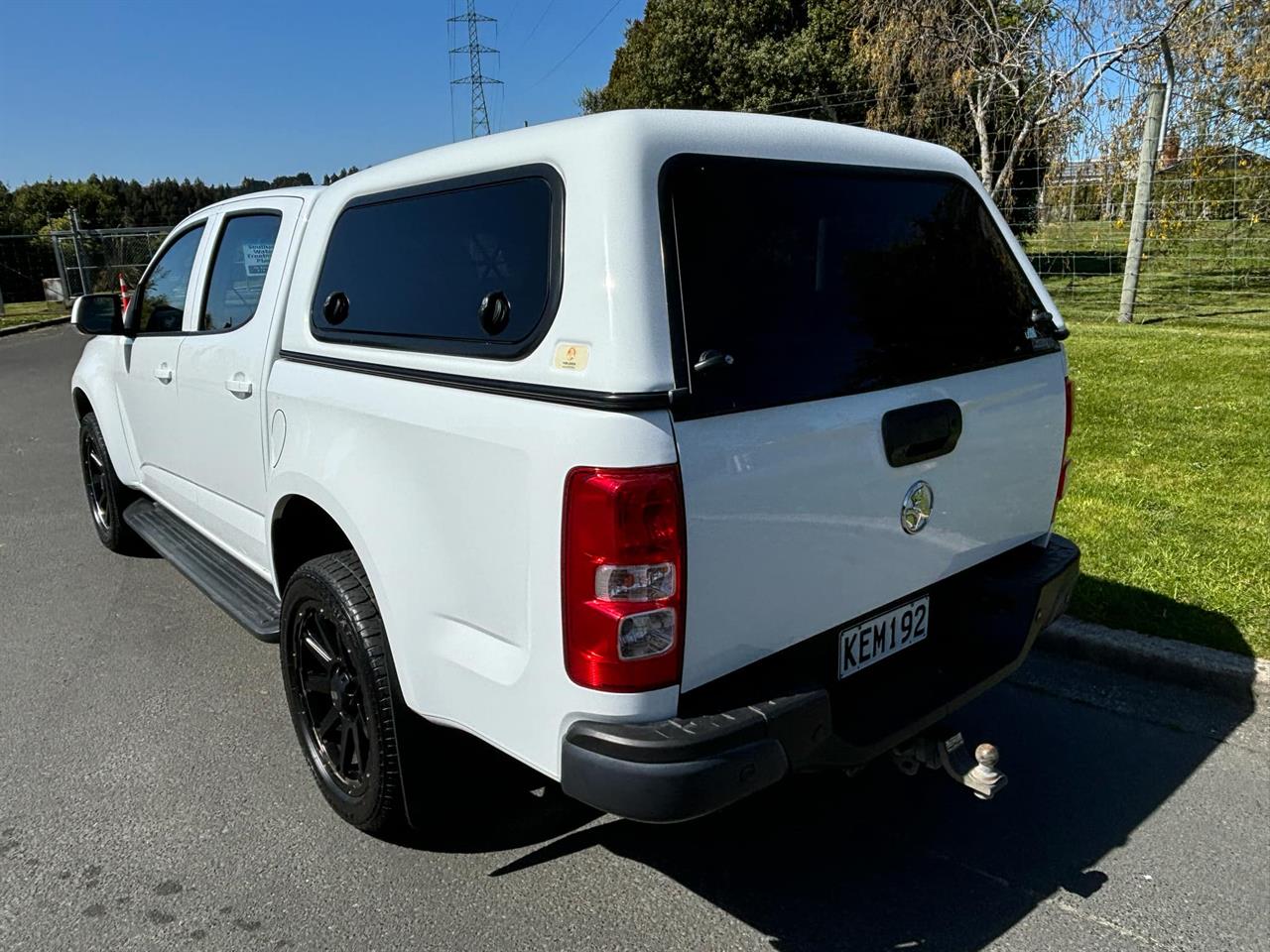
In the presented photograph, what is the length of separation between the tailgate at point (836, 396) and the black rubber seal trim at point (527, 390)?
100mm

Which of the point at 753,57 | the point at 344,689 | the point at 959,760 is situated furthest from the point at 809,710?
the point at 753,57

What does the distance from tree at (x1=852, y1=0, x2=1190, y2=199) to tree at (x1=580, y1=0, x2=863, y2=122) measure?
6867 mm

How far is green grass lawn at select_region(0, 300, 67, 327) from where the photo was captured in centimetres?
2098

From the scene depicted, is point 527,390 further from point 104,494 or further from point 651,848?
point 104,494

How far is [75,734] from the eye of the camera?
3.66 metres

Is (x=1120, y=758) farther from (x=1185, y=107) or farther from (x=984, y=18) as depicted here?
(x=984, y=18)

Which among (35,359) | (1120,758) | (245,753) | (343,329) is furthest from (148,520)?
(35,359)

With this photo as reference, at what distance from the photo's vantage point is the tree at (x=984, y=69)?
14.7m

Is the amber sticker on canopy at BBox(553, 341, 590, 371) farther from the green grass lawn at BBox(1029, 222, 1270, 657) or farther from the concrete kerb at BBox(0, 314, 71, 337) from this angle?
the concrete kerb at BBox(0, 314, 71, 337)

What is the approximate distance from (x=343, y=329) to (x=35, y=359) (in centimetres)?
1489

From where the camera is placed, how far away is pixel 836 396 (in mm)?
2395

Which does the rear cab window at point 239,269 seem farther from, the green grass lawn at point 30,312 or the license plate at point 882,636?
the green grass lawn at point 30,312

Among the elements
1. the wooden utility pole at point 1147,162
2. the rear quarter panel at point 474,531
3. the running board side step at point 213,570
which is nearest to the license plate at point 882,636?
the rear quarter panel at point 474,531

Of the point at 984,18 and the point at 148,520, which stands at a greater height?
the point at 984,18
